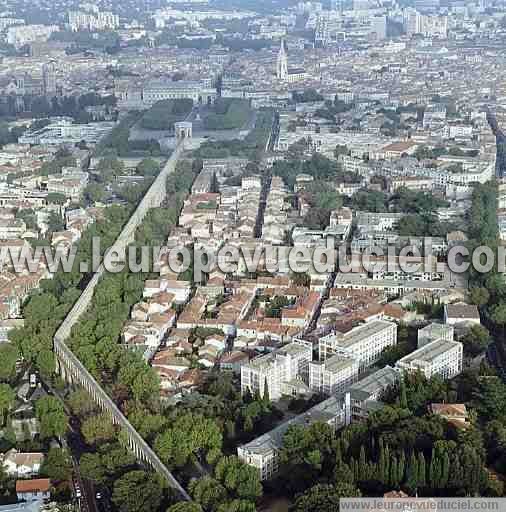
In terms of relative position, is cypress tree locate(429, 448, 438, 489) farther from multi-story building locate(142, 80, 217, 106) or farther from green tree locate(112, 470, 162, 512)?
multi-story building locate(142, 80, 217, 106)

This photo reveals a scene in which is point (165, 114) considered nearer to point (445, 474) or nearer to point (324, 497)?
point (445, 474)

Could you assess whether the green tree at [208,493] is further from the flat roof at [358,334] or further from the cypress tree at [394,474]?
the flat roof at [358,334]

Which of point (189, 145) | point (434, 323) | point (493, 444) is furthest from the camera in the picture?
point (189, 145)

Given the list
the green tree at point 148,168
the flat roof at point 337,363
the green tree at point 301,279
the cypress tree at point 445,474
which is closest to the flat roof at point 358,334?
the flat roof at point 337,363

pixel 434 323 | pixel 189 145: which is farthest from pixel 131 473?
pixel 189 145

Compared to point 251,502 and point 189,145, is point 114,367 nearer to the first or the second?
point 251,502

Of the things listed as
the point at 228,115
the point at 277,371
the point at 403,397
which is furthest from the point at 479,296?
the point at 228,115
